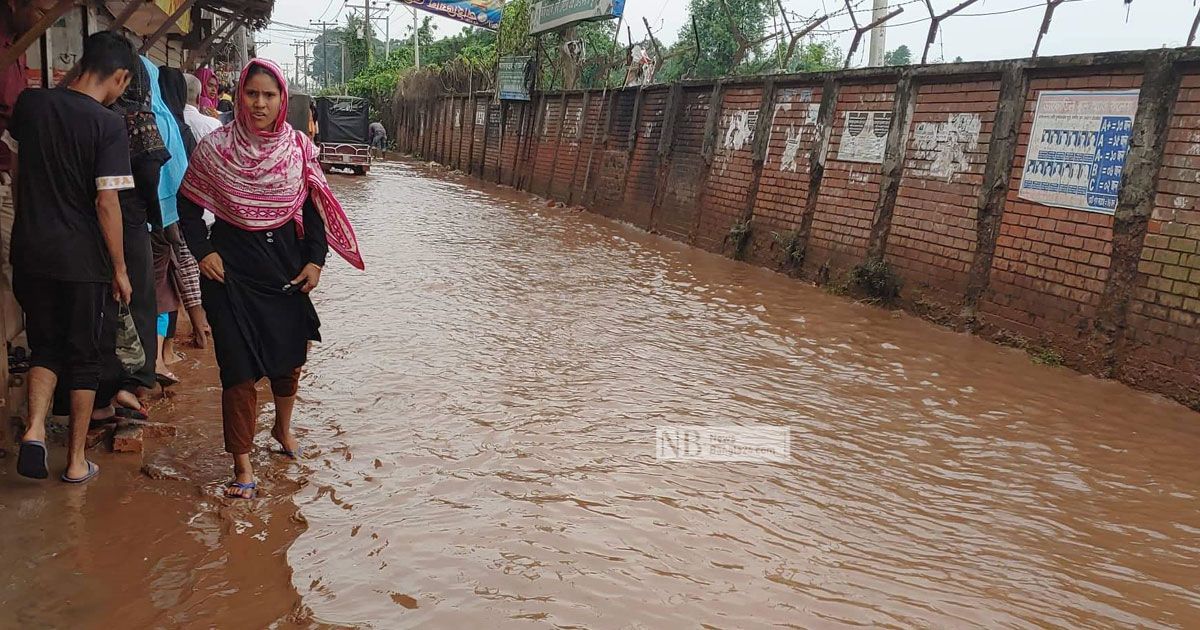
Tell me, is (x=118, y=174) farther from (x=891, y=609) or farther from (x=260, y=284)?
(x=891, y=609)

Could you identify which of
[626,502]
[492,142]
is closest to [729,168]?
[626,502]

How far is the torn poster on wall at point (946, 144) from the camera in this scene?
24.7 feet

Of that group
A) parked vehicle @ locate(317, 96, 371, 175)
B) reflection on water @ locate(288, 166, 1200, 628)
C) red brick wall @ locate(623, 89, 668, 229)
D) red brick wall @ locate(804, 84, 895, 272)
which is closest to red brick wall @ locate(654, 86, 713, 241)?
red brick wall @ locate(623, 89, 668, 229)

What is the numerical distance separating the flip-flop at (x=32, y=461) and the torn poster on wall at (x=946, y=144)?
717cm

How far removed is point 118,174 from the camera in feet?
10.4

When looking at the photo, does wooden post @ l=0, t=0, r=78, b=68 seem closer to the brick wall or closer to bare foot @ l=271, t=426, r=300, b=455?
bare foot @ l=271, t=426, r=300, b=455

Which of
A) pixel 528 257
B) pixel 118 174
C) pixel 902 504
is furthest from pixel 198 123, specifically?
pixel 528 257

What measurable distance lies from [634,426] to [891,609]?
1836 mm

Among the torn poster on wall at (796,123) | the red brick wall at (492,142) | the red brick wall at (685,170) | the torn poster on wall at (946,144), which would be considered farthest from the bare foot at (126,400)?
the red brick wall at (492,142)

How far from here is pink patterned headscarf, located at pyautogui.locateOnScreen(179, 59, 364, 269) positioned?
3.20 m

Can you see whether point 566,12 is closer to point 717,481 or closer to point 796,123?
point 796,123

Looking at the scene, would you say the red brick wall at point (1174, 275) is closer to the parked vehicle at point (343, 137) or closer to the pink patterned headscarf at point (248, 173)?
the pink patterned headscarf at point (248, 173)

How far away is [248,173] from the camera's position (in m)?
3.20

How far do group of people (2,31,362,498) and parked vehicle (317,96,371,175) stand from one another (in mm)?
19112
